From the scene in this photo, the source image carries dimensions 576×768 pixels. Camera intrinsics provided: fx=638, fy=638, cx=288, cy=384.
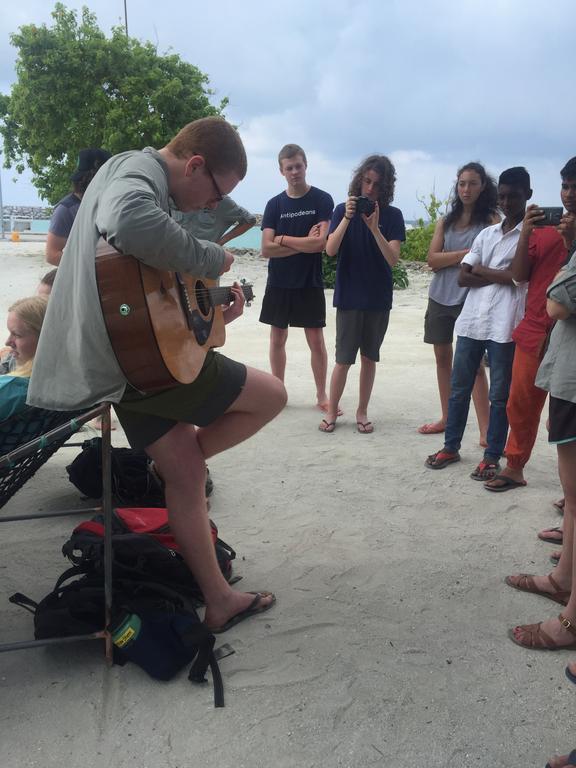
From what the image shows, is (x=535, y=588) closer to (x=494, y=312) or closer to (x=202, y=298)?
(x=494, y=312)

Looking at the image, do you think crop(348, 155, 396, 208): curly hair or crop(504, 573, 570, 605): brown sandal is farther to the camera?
crop(348, 155, 396, 208): curly hair

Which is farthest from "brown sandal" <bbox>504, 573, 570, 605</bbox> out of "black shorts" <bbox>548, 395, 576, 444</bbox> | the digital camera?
the digital camera

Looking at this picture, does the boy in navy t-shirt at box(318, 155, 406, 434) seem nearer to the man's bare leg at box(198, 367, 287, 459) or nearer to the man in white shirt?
the man in white shirt

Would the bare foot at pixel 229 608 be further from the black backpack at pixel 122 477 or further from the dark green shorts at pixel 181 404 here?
the black backpack at pixel 122 477

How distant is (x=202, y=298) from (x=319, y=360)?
294 cm

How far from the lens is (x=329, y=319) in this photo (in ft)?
34.1

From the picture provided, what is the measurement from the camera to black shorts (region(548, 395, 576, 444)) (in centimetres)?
229

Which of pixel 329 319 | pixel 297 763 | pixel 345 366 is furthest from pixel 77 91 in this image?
pixel 297 763

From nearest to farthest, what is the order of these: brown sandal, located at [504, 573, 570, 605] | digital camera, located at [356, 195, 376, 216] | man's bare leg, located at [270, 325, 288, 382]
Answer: brown sandal, located at [504, 573, 570, 605], digital camera, located at [356, 195, 376, 216], man's bare leg, located at [270, 325, 288, 382]

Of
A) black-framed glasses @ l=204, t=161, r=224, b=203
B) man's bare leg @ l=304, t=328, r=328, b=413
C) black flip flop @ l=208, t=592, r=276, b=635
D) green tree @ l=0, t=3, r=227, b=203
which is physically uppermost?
green tree @ l=0, t=3, r=227, b=203

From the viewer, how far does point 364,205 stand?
4.64 metres

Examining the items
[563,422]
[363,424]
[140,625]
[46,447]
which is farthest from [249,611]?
[363,424]

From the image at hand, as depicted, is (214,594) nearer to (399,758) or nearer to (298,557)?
(298,557)

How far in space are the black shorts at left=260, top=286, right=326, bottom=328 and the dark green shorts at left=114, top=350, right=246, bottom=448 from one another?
2997 millimetres
